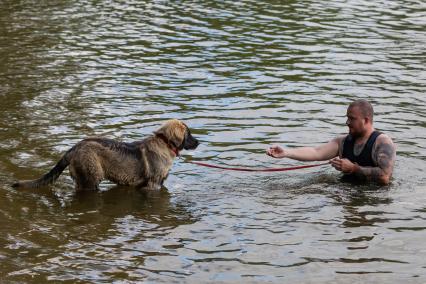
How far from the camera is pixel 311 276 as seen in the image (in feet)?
28.7

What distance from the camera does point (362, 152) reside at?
11.9 m

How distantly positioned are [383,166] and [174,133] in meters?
3.05

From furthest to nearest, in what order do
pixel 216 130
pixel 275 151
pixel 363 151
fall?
1. pixel 216 130
2. pixel 363 151
3. pixel 275 151

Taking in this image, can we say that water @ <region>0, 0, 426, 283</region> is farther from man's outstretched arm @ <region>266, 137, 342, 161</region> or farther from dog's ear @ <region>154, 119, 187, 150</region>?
dog's ear @ <region>154, 119, 187, 150</region>

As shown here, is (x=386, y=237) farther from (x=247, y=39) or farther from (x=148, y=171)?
(x=247, y=39)

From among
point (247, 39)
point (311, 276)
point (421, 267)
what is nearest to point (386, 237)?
point (421, 267)

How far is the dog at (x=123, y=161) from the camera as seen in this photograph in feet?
36.7

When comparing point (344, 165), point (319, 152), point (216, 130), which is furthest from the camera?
point (216, 130)

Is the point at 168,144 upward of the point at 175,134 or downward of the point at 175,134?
downward

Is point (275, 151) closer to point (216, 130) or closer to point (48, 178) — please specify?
point (216, 130)

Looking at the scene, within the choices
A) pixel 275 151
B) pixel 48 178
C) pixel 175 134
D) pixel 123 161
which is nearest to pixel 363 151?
pixel 275 151

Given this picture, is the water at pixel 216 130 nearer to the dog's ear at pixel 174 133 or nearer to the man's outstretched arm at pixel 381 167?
the man's outstretched arm at pixel 381 167

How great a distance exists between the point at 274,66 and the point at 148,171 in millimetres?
8674

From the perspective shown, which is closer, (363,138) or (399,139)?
(363,138)
